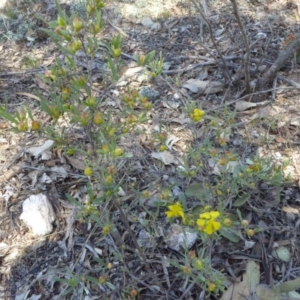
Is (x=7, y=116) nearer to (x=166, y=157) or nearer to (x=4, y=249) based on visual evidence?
(x=4, y=249)

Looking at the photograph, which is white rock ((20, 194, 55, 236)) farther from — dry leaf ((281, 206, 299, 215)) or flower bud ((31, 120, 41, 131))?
dry leaf ((281, 206, 299, 215))

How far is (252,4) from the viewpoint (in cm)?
292

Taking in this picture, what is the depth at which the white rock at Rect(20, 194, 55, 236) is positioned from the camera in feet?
5.65

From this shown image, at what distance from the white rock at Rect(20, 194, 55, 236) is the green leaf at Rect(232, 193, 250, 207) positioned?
29.6 inches

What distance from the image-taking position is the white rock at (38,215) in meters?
1.72

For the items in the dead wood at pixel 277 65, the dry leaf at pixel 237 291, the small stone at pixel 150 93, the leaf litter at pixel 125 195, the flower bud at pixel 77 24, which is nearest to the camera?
the flower bud at pixel 77 24

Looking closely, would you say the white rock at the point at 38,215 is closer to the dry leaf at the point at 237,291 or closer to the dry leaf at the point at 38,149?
the dry leaf at the point at 38,149

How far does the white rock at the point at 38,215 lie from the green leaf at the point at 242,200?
75 centimetres

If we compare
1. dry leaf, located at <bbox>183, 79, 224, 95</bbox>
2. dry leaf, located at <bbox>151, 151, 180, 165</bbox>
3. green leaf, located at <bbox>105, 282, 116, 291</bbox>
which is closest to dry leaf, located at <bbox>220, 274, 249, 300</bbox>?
green leaf, located at <bbox>105, 282, 116, 291</bbox>

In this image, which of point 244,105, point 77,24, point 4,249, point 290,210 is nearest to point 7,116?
point 77,24

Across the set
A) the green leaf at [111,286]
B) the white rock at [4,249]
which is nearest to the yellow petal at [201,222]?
the green leaf at [111,286]

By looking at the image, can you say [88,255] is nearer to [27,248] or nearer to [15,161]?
[27,248]

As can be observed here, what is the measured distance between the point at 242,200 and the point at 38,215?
0.83 metres

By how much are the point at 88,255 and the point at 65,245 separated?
0.11 meters
